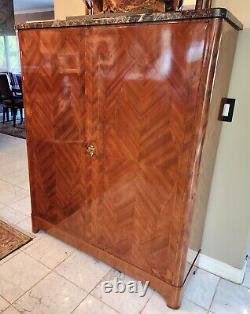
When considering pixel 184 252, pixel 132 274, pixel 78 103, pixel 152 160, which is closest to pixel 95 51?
pixel 78 103

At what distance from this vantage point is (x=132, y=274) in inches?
66.3

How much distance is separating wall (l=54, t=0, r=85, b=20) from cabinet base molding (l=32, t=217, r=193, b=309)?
1.59 meters

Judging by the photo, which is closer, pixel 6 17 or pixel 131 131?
pixel 131 131

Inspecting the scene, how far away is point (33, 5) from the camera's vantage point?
24.6 feet

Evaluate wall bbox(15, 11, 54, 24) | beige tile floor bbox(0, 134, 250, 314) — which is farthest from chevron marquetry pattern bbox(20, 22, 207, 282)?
wall bbox(15, 11, 54, 24)

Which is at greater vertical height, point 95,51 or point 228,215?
point 95,51

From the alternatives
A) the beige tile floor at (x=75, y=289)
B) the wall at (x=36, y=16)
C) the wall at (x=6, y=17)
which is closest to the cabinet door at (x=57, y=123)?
the beige tile floor at (x=75, y=289)

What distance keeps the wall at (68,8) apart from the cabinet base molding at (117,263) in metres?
1.59

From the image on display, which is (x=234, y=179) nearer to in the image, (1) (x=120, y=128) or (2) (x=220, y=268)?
(2) (x=220, y=268)

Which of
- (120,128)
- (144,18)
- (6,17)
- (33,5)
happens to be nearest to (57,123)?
(120,128)

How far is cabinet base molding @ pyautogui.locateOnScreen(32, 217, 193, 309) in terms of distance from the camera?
5.06 ft

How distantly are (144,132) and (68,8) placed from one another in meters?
1.25

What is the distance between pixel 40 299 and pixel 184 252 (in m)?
0.91

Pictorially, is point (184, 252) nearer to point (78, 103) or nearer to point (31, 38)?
point (78, 103)
